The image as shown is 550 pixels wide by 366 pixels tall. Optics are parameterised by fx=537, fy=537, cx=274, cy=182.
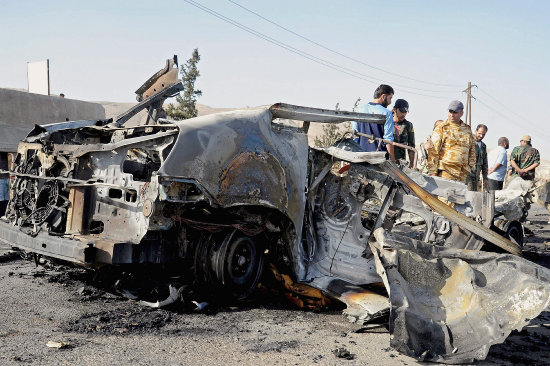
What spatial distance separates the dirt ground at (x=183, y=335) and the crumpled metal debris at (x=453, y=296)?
0.21m

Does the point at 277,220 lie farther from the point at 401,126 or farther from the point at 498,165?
the point at 498,165

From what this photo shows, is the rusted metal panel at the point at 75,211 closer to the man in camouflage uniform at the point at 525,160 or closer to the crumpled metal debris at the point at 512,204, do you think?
the crumpled metal debris at the point at 512,204

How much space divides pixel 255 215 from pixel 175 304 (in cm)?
115

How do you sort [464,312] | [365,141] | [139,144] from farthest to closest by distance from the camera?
[365,141] < [139,144] < [464,312]

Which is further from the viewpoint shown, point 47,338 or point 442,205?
point 442,205

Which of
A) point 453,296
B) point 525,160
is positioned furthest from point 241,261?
point 525,160

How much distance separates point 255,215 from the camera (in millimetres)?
5375

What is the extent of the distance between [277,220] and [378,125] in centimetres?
283

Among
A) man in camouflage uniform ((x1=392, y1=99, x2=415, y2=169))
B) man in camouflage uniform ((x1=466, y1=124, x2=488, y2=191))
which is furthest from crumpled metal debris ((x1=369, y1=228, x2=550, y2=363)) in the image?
man in camouflage uniform ((x1=466, y1=124, x2=488, y2=191))

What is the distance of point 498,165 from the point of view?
1238cm

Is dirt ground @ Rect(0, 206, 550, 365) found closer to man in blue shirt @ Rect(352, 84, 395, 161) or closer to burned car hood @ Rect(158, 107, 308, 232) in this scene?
burned car hood @ Rect(158, 107, 308, 232)

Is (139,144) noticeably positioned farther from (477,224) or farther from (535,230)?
(535,230)

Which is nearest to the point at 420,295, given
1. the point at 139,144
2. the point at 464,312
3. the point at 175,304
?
the point at 464,312

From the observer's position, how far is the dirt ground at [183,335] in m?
3.85
